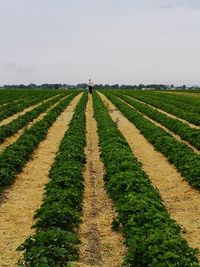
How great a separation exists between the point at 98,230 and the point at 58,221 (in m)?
0.94

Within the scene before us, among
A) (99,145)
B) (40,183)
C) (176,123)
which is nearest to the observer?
(40,183)

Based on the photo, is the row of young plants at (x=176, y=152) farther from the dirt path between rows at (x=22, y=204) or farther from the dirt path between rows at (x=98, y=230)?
the dirt path between rows at (x=22, y=204)

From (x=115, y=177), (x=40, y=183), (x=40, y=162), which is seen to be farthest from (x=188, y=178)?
(x=40, y=162)

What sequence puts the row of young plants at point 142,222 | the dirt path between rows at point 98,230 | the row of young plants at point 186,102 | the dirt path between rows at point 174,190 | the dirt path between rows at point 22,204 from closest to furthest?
the row of young plants at point 142,222 < the dirt path between rows at point 98,230 < the dirt path between rows at point 22,204 < the dirt path between rows at point 174,190 < the row of young plants at point 186,102

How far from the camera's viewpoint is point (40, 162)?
17.9 m

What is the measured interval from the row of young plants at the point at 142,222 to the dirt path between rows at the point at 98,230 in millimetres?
227

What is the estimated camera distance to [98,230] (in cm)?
1076

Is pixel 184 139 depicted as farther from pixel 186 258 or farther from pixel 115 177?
pixel 186 258

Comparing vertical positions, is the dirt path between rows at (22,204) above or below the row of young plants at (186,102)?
above

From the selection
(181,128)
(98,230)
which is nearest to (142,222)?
(98,230)

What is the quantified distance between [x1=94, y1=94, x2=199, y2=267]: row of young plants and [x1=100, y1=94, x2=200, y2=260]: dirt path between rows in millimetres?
473

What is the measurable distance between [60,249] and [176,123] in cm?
1943

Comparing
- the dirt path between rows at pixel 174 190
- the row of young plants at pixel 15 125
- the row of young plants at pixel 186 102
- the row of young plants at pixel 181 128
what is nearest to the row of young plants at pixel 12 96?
the row of young plants at pixel 15 125

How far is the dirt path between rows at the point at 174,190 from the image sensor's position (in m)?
11.1
